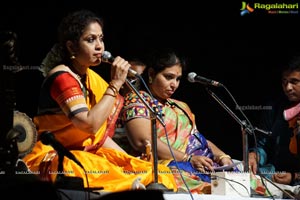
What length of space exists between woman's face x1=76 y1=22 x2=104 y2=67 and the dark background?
2.38 ft

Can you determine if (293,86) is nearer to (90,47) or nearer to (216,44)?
(216,44)

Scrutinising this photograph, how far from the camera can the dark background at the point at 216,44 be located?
17.6 feet

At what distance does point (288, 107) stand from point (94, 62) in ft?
6.69

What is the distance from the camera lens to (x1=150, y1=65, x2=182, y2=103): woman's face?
5105 millimetres

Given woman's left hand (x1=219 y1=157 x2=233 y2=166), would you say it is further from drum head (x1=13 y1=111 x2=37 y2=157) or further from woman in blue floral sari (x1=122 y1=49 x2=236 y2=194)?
drum head (x1=13 y1=111 x2=37 y2=157)

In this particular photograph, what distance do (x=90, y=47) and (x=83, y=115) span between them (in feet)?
1.70

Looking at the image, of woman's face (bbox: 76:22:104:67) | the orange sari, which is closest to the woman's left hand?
the orange sari

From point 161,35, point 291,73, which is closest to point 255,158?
point 291,73

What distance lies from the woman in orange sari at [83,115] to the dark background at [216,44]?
727mm

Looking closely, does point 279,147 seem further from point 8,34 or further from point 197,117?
point 8,34

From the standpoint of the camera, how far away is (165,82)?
16.7 feet

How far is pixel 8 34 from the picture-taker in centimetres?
418
